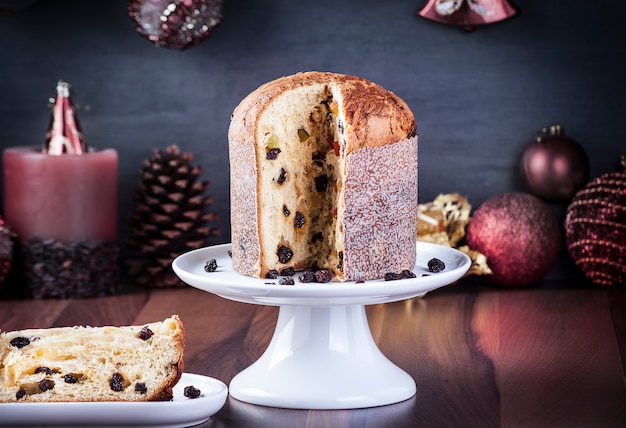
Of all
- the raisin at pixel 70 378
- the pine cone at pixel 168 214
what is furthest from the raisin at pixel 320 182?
the pine cone at pixel 168 214

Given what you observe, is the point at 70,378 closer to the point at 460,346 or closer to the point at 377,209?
the point at 377,209

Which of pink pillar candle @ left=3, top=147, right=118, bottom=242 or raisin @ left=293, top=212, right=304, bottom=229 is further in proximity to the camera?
pink pillar candle @ left=3, top=147, right=118, bottom=242

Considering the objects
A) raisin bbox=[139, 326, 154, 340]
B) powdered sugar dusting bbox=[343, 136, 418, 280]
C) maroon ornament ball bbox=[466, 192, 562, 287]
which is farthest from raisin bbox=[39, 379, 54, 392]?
maroon ornament ball bbox=[466, 192, 562, 287]

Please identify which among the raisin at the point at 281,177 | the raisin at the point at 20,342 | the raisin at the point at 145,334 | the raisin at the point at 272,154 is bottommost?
the raisin at the point at 20,342

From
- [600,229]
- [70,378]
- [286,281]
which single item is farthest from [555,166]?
[70,378]

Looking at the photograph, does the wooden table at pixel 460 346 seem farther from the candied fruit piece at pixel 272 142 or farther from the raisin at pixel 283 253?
the candied fruit piece at pixel 272 142

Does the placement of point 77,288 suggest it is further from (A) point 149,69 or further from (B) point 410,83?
(B) point 410,83

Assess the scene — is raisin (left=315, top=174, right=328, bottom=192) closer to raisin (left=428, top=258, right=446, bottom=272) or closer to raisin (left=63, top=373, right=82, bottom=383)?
raisin (left=428, top=258, right=446, bottom=272)
